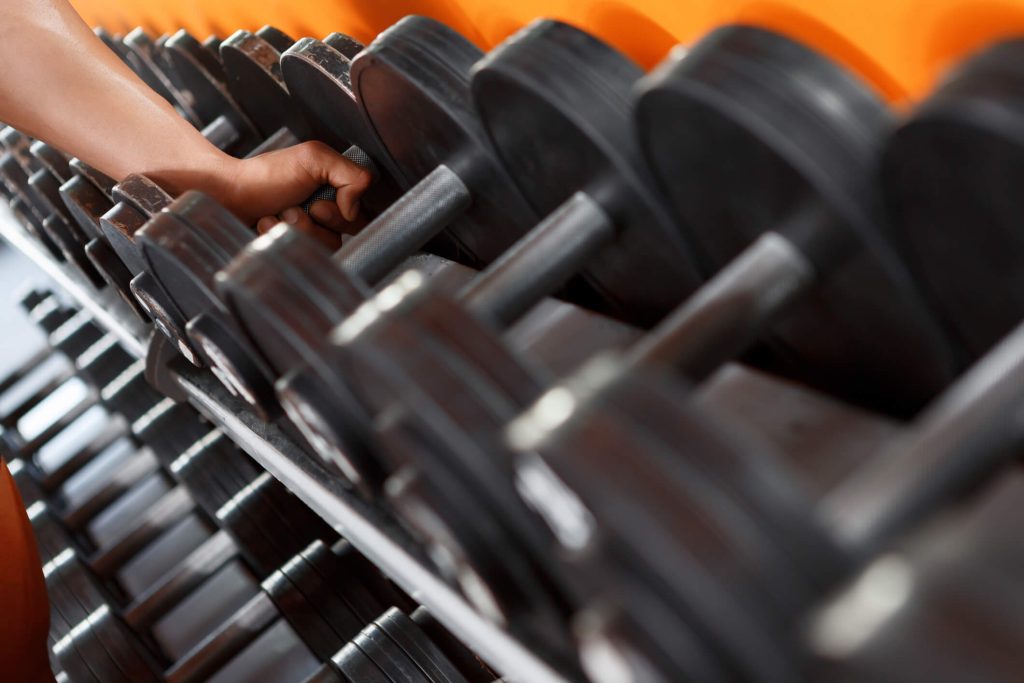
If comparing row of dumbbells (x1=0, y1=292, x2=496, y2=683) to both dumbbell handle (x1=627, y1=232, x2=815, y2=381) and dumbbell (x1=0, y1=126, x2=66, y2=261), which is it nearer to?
dumbbell (x1=0, y1=126, x2=66, y2=261)

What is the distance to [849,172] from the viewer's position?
21.7 inches

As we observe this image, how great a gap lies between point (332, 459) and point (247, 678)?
110 cm

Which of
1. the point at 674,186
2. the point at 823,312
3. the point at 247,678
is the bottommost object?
the point at 247,678

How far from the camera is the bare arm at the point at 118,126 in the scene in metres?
1.17

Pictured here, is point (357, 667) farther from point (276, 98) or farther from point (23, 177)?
point (23, 177)

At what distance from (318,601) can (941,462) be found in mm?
1322

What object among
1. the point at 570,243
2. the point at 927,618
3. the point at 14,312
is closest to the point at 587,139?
the point at 570,243

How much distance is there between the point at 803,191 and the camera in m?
0.58

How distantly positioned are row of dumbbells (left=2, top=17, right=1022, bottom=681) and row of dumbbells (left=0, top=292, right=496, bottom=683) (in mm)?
695

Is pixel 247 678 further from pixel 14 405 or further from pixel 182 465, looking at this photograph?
pixel 14 405

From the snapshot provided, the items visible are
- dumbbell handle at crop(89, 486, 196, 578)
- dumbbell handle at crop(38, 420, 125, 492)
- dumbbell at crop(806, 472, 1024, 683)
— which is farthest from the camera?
dumbbell handle at crop(38, 420, 125, 492)

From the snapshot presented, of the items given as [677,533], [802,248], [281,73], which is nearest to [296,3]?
[281,73]

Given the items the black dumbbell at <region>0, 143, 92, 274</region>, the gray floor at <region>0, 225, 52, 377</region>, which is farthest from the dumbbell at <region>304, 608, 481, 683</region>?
the gray floor at <region>0, 225, 52, 377</region>

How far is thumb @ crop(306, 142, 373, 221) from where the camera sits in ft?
3.76
